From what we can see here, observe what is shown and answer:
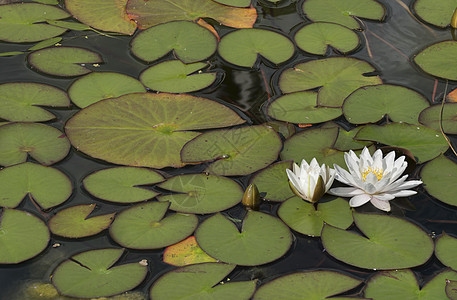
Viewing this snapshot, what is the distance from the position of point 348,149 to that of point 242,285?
1250 mm

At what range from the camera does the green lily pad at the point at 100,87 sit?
4160 mm

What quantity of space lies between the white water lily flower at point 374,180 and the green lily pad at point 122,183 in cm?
107

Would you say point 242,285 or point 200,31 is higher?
point 200,31

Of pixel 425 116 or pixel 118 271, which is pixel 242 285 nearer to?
pixel 118 271

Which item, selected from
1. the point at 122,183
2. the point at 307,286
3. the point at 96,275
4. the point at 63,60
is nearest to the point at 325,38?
the point at 63,60

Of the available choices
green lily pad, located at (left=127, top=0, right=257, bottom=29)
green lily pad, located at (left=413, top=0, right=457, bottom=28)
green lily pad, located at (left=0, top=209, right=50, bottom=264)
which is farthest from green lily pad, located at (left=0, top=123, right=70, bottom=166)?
green lily pad, located at (left=413, top=0, right=457, bottom=28)

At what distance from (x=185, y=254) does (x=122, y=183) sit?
0.65 metres

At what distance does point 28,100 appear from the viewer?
4133 millimetres

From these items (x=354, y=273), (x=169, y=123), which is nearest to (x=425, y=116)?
(x=354, y=273)

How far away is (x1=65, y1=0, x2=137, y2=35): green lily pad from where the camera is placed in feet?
16.0

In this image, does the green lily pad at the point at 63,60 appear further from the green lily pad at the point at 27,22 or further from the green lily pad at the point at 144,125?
the green lily pad at the point at 144,125

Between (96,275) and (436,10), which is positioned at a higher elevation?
(436,10)

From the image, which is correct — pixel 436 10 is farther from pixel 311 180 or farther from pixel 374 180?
pixel 311 180

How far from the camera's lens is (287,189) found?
3.54 meters
